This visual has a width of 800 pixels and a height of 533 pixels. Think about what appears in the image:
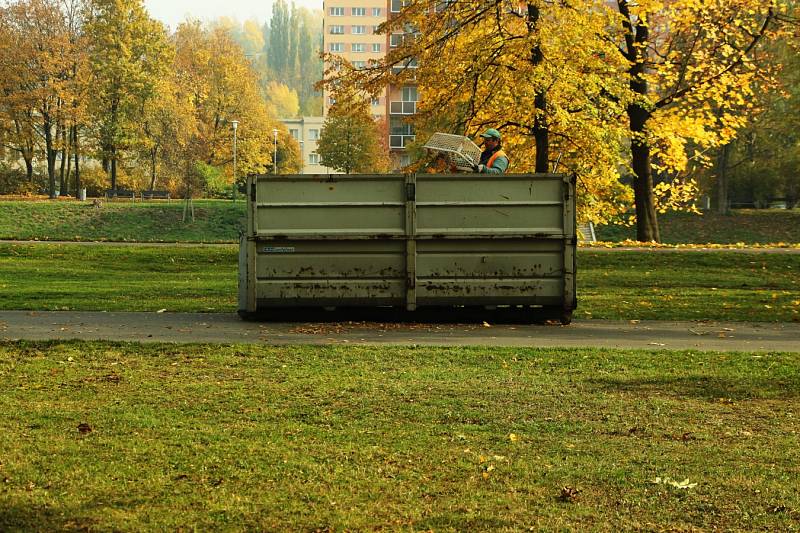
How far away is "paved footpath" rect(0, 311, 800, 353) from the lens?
11.9 meters

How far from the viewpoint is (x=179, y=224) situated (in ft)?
192

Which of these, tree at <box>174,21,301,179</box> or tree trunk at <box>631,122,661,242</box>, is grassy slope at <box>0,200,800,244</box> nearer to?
tree at <box>174,21,301,179</box>

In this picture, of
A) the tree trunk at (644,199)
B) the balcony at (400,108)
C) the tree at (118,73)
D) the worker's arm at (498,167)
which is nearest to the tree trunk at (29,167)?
the tree at (118,73)

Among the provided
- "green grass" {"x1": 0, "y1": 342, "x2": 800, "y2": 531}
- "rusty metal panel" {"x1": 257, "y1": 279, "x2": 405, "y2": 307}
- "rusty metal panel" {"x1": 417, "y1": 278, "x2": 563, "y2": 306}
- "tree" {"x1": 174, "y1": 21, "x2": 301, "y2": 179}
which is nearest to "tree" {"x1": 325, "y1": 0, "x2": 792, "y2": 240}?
"rusty metal panel" {"x1": 417, "y1": 278, "x2": 563, "y2": 306}

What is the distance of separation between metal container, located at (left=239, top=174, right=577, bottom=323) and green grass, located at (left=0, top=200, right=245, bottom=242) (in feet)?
130

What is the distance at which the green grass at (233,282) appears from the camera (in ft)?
52.6

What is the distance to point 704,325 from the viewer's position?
14.2m

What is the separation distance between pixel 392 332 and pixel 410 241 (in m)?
1.18

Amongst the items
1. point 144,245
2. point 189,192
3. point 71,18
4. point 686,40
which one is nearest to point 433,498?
point 144,245

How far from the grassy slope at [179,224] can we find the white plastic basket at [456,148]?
3986 centimetres

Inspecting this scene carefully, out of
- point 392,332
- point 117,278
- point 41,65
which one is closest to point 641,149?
A: point 117,278

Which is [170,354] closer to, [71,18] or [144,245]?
[144,245]

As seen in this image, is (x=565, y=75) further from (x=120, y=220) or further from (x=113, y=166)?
(x=113, y=166)

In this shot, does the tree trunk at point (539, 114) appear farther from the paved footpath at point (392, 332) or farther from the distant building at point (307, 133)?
the distant building at point (307, 133)
